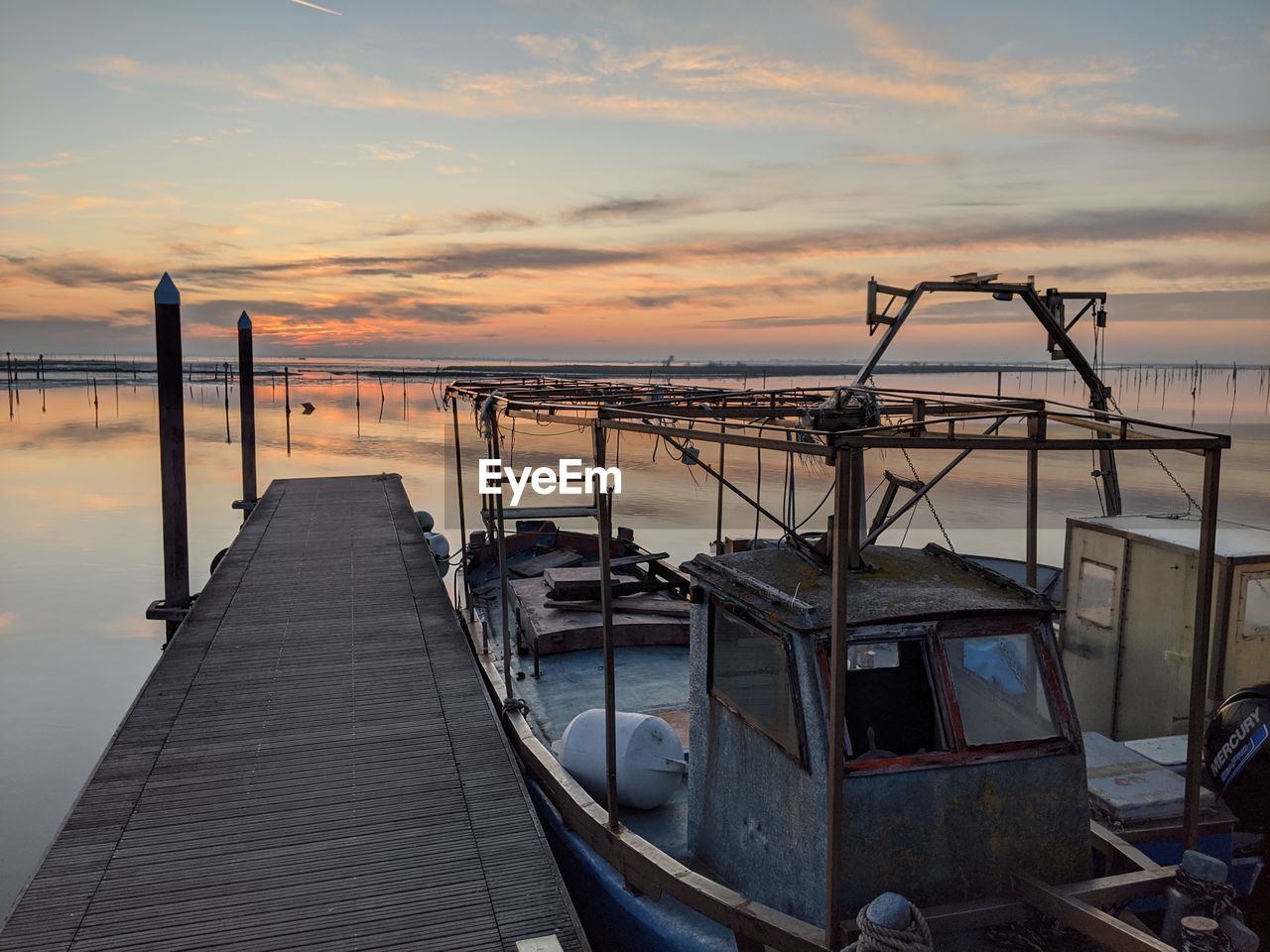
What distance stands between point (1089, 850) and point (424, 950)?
4.91 m

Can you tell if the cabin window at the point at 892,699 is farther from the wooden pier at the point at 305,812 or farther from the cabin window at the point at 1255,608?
the cabin window at the point at 1255,608

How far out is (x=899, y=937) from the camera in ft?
16.3

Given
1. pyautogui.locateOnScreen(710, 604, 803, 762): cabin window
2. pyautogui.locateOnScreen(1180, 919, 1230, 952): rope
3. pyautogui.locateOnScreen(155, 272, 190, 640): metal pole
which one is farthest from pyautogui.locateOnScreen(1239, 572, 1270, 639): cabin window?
pyautogui.locateOnScreen(155, 272, 190, 640): metal pole

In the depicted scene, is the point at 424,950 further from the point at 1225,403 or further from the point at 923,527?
the point at 1225,403

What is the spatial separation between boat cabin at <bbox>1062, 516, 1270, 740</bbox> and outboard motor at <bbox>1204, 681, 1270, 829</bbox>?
104 centimetres

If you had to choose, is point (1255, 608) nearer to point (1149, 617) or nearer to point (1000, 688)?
point (1149, 617)

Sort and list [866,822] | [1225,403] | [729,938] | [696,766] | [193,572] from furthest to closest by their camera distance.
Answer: [1225,403] < [193,572] < [696,766] < [729,938] < [866,822]

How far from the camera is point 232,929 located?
7.10m

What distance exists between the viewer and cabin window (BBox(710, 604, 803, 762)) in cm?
666

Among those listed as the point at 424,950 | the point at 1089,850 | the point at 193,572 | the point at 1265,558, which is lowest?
the point at 193,572

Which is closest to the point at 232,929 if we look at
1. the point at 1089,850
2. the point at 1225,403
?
the point at 1089,850

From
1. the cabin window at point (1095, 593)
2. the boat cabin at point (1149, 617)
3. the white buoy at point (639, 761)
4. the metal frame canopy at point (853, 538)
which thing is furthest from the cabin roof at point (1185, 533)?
the white buoy at point (639, 761)

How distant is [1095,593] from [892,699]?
5522mm

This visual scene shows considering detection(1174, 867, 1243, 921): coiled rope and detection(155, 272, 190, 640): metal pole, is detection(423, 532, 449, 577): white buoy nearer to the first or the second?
detection(155, 272, 190, 640): metal pole
